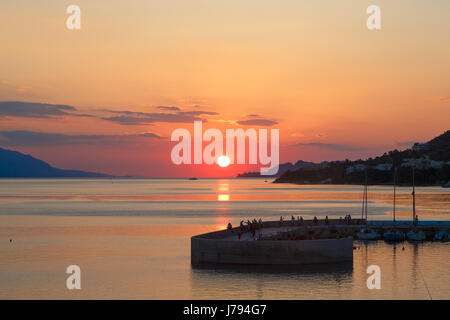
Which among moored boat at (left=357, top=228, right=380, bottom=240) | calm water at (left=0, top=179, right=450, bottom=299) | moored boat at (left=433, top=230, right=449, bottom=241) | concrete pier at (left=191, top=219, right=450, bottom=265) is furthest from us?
moored boat at (left=433, top=230, right=449, bottom=241)

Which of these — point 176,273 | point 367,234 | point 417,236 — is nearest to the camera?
point 176,273

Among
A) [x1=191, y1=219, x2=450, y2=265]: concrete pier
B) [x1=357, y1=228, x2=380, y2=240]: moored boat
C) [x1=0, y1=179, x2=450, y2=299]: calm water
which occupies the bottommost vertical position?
[x1=0, y1=179, x2=450, y2=299]: calm water

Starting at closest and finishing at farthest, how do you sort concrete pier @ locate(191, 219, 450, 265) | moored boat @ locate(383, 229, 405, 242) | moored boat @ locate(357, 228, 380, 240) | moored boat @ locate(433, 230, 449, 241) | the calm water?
the calm water
concrete pier @ locate(191, 219, 450, 265)
moored boat @ locate(357, 228, 380, 240)
moored boat @ locate(383, 229, 405, 242)
moored boat @ locate(433, 230, 449, 241)

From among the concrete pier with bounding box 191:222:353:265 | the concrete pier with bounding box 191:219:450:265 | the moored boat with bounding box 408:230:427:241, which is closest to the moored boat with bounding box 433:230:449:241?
the moored boat with bounding box 408:230:427:241

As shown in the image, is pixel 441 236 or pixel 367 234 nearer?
pixel 367 234

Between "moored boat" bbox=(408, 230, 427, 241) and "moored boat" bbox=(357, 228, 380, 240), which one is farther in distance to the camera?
"moored boat" bbox=(408, 230, 427, 241)

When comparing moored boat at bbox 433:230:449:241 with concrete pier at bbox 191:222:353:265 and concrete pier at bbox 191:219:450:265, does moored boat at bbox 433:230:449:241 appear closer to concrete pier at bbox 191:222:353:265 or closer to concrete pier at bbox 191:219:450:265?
concrete pier at bbox 191:219:450:265

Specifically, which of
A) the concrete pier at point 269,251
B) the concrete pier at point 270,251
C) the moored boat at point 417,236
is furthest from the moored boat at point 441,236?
the concrete pier at point 269,251

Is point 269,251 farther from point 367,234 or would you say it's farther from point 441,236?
point 441,236

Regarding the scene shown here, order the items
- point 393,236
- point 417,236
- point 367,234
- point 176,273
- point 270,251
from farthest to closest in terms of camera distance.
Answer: point 417,236
point 393,236
point 367,234
point 176,273
point 270,251

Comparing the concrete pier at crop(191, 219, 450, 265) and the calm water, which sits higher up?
the concrete pier at crop(191, 219, 450, 265)

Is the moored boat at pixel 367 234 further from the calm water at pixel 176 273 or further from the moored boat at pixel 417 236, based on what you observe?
the moored boat at pixel 417 236

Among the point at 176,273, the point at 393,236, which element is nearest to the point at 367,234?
the point at 393,236
